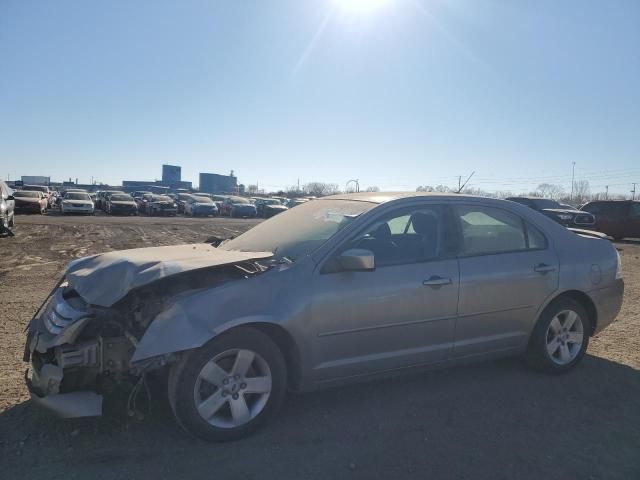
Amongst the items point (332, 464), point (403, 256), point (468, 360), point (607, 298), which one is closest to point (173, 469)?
point (332, 464)

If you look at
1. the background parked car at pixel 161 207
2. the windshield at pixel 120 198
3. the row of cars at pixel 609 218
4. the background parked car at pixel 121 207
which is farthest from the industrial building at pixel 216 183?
the row of cars at pixel 609 218

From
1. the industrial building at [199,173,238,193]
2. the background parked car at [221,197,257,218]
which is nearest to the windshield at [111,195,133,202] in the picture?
the background parked car at [221,197,257,218]

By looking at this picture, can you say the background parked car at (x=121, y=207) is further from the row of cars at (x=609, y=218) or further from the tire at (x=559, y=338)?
the tire at (x=559, y=338)

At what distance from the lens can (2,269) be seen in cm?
905

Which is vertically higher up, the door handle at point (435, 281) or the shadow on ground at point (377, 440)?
the door handle at point (435, 281)

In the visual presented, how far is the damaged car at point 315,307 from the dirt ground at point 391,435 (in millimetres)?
Result: 261

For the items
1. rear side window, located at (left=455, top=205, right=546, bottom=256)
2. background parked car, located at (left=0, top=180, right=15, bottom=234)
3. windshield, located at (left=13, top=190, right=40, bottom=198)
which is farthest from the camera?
windshield, located at (left=13, top=190, right=40, bottom=198)

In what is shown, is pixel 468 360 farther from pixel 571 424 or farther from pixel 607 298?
pixel 607 298

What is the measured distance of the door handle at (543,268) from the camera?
175 inches

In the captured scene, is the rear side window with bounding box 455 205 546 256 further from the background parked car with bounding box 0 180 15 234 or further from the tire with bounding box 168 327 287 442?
the background parked car with bounding box 0 180 15 234

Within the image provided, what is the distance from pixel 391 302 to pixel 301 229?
0.97 meters

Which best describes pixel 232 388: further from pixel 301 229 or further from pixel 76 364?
pixel 301 229

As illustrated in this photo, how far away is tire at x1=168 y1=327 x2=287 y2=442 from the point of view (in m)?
3.11

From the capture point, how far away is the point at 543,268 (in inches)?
176
